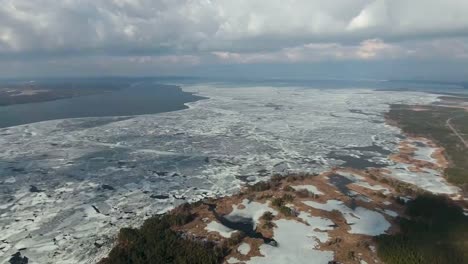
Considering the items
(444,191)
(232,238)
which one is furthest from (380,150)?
(232,238)

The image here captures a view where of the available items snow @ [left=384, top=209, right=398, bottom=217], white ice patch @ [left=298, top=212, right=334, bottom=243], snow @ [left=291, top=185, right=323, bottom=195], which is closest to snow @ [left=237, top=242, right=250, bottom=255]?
white ice patch @ [left=298, top=212, right=334, bottom=243]

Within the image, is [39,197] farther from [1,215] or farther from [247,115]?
[247,115]

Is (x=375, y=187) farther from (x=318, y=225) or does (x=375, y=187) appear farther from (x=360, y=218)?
(x=318, y=225)

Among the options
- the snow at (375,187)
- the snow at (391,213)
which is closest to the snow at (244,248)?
the snow at (391,213)

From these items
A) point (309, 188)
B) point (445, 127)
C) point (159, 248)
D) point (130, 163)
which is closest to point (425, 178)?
point (309, 188)

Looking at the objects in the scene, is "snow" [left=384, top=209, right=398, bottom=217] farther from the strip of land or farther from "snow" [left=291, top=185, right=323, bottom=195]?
the strip of land
